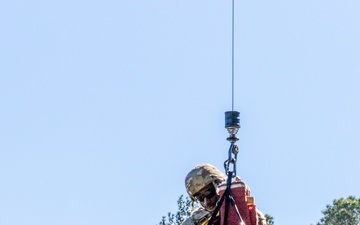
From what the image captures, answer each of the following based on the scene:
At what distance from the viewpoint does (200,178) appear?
18.7m

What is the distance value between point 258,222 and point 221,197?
946 mm

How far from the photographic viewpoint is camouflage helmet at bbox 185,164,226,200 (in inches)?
735

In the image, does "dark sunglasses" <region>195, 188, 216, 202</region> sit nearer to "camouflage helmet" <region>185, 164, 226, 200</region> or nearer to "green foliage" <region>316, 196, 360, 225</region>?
"camouflage helmet" <region>185, 164, 226, 200</region>

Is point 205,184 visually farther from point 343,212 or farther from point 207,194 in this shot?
point 343,212

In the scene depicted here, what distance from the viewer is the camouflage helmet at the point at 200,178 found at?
18.7m

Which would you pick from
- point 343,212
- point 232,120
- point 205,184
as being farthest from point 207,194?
point 343,212

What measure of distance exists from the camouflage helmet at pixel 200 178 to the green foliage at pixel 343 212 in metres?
93.5

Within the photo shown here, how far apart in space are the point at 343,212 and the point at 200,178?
3979 inches

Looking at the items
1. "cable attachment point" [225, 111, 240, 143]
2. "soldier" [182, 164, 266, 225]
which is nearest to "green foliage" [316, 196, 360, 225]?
"soldier" [182, 164, 266, 225]

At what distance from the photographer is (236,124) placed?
644 inches

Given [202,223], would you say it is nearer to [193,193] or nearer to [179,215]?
[193,193]

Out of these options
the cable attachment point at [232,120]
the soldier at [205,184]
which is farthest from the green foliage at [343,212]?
the cable attachment point at [232,120]

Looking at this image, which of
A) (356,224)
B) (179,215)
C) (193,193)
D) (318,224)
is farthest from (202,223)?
(318,224)

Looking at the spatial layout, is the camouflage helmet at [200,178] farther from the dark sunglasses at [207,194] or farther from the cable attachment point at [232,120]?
the cable attachment point at [232,120]
